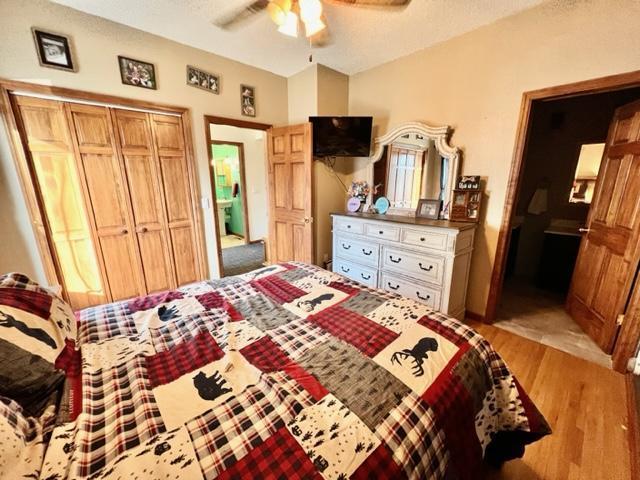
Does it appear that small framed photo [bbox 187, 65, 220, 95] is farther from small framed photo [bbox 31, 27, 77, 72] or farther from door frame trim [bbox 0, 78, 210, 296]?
small framed photo [bbox 31, 27, 77, 72]

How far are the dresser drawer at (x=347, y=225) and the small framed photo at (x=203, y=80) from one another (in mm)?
1921

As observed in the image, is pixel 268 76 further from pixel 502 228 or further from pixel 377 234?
pixel 502 228

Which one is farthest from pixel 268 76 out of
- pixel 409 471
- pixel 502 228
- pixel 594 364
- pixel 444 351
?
pixel 594 364

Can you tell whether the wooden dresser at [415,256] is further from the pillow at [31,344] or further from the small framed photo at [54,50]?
the small framed photo at [54,50]

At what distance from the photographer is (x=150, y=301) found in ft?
4.75

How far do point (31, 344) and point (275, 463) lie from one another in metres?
0.92

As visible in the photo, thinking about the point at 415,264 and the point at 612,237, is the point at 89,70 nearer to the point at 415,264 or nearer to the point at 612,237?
the point at 415,264

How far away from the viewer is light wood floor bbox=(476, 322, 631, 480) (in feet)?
4.15

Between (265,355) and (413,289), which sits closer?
(265,355)

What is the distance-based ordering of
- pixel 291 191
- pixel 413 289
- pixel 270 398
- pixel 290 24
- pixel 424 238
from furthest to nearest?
pixel 291 191 < pixel 413 289 < pixel 424 238 < pixel 290 24 < pixel 270 398

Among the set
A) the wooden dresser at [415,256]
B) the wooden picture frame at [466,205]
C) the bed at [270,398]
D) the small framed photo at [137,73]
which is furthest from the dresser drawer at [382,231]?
the small framed photo at [137,73]

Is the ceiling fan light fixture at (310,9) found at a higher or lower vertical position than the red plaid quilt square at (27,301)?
higher

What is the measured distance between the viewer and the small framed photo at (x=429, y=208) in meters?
2.54

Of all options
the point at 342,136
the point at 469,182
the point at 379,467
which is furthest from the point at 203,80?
the point at 379,467
